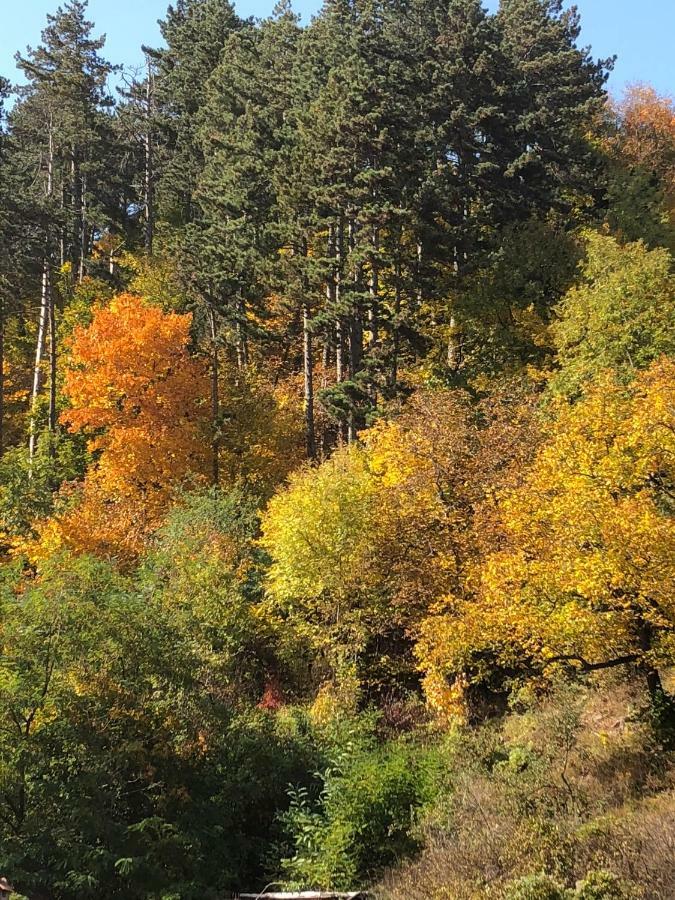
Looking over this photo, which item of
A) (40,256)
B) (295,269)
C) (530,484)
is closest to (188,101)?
(40,256)

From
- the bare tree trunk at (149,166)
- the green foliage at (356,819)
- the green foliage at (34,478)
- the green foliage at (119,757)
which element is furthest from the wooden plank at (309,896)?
the bare tree trunk at (149,166)

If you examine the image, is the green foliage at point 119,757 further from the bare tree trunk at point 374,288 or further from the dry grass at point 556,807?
the bare tree trunk at point 374,288

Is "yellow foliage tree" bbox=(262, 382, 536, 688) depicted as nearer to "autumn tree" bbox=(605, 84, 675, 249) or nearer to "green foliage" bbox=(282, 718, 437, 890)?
"green foliage" bbox=(282, 718, 437, 890)

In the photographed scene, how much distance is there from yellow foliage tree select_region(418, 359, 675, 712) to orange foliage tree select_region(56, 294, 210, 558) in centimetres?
1555

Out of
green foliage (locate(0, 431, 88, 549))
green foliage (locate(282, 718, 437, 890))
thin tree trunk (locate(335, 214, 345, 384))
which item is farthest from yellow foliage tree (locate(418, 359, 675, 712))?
green foliage (locate(0, 431, 88, 549))

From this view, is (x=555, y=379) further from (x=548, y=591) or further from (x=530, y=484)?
(x=548, y=591)

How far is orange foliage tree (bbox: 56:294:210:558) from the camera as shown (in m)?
27.1

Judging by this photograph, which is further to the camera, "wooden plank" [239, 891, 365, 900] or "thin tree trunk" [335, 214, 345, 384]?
"thin tree trunk" [335, 214, 345, 384]

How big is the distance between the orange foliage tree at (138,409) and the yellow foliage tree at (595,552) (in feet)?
A: 51.0

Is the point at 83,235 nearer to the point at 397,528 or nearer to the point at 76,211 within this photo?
the point at 76,211

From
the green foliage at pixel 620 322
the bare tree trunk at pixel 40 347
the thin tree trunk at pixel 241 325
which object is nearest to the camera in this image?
the green foliage at pixel 620 322

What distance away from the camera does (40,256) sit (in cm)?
3212

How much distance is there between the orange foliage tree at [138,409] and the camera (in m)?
27.1

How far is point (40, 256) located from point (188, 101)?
1837 centimetres
